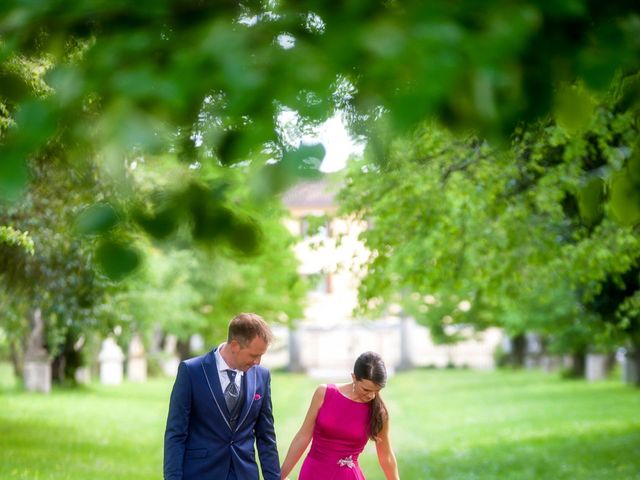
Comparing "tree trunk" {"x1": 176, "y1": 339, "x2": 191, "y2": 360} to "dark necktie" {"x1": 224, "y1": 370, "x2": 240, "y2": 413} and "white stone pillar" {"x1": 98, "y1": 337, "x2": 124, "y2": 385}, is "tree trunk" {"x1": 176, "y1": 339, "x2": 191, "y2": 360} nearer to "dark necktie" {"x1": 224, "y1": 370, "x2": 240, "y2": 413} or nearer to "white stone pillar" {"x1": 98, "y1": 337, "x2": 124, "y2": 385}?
"white stone pillar" {"x1": 98, "y1": 337, "x2": 124, "y2": 385}

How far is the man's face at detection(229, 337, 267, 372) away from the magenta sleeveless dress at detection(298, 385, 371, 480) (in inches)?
48.7

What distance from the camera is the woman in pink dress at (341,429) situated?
7844 millimetres

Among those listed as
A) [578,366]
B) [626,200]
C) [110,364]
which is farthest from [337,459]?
[578,366]

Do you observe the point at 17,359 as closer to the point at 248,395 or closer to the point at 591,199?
the point at 248,395

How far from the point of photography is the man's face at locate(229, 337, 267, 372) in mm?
6551

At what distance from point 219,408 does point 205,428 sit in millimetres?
155

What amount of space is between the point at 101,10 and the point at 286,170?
0.56m

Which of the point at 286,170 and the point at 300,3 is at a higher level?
the point at 300,3

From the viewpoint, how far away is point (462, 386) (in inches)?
1927

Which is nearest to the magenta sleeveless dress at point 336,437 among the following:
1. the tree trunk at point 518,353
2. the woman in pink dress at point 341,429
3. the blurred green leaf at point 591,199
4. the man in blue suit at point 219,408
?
the woman in pink dress at point 341,429

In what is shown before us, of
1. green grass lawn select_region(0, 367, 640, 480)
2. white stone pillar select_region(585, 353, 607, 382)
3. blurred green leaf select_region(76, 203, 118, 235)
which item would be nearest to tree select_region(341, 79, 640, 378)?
green grass lawn select_region(0, 367, 640, 480)

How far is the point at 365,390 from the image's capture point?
7.69 m

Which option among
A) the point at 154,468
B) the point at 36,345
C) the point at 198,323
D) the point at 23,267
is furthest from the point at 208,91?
the point at 198,323

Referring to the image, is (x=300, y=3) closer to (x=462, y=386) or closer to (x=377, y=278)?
(x=377, y=278)
